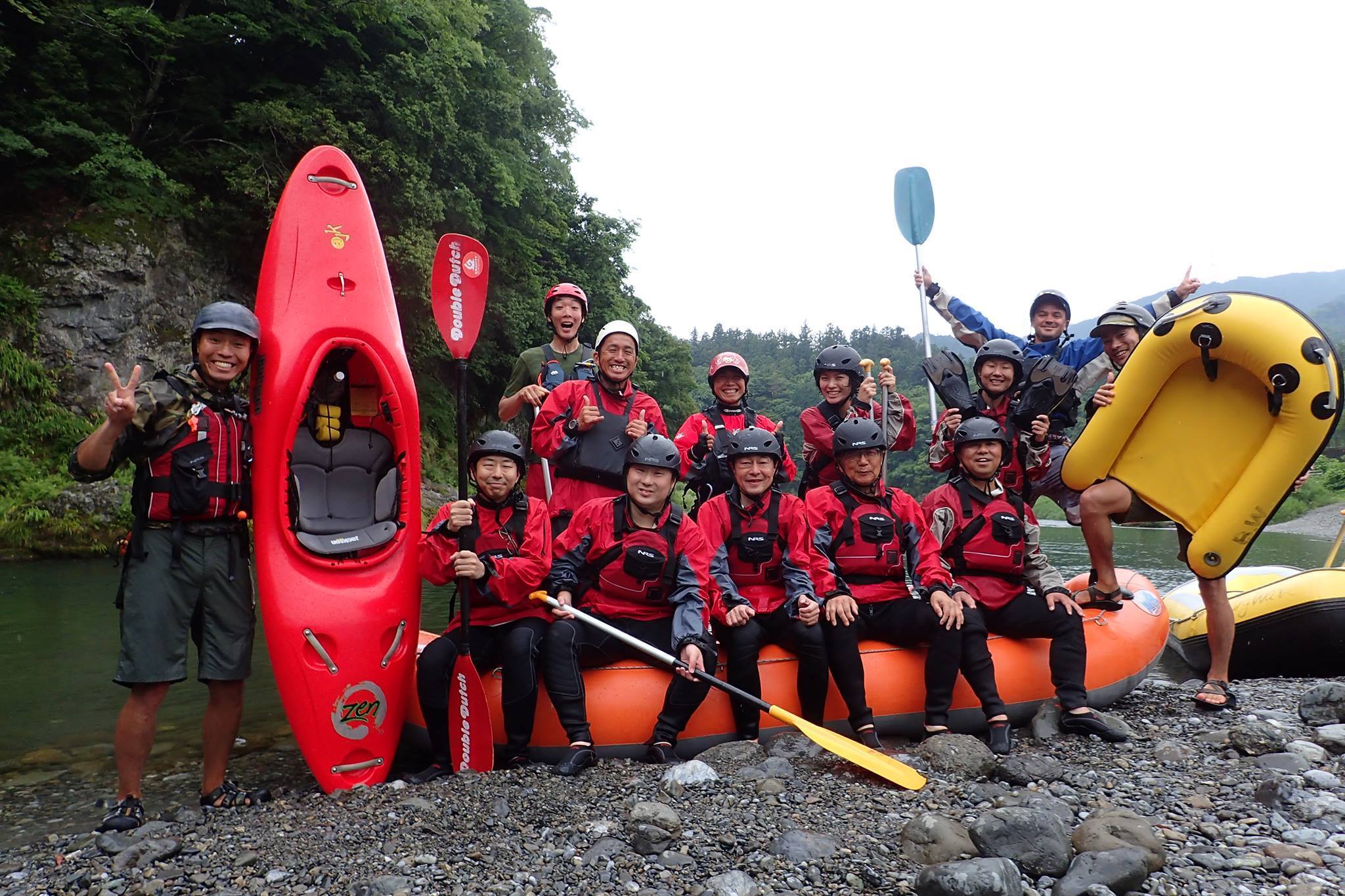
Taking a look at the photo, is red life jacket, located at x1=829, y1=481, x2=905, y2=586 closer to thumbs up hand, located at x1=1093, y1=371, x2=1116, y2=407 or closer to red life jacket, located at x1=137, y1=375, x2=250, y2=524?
thumbs up hand, located at x1=1093, y1=371, x2=1116, y2=407

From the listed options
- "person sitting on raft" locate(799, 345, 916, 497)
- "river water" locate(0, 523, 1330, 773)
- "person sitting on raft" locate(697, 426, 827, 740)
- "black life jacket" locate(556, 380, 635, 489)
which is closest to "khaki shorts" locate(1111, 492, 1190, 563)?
"person sitting on raft" locate(799, 345, 916, 497)

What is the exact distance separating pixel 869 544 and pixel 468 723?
2.16m

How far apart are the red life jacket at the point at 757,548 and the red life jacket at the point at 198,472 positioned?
2.32m

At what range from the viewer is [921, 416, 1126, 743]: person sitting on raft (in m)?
4.21

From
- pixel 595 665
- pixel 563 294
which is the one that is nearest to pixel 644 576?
pixel 595 665

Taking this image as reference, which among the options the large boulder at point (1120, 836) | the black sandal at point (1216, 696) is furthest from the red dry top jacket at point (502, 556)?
the black sandal at point (1216, 696)

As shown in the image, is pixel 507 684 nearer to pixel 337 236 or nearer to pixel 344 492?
pixel 344 492

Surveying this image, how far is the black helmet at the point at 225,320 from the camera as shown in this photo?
11.2ft

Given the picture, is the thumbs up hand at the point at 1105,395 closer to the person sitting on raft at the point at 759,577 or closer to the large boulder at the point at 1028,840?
the person sitting on raft at the point at 759,577

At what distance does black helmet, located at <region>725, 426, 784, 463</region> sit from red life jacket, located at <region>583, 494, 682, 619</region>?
17.8 inches

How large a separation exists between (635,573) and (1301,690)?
13.0ft

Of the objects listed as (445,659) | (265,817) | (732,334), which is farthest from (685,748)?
(732,334)

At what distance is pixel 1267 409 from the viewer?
418 cm

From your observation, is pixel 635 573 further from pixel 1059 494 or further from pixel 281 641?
pixel 1059 494
